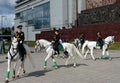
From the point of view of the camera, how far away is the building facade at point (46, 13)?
262ft

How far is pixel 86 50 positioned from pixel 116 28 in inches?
971

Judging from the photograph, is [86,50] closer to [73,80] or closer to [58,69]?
[58,69]

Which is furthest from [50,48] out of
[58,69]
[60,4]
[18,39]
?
[60,4]

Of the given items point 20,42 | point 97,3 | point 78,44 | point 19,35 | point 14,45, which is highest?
point 97,3

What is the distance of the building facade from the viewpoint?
79.8m

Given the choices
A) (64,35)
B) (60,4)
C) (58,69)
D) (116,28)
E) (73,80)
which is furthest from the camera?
(60,4)

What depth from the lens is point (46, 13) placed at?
96188 millimetres

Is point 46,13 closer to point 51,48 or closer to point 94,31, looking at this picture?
point 94,31

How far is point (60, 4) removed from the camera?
83.4 m

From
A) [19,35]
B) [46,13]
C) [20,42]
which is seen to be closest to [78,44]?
[19,35]

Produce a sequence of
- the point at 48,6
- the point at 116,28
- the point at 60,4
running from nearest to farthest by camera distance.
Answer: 1. the point at 116,28
2. the point at 60,4
3. the point at 48,6

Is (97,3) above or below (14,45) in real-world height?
above

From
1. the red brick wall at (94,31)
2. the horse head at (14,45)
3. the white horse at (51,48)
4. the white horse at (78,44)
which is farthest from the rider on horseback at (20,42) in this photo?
the red brick wall at (94,31)

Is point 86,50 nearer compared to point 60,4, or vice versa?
point 86,50
